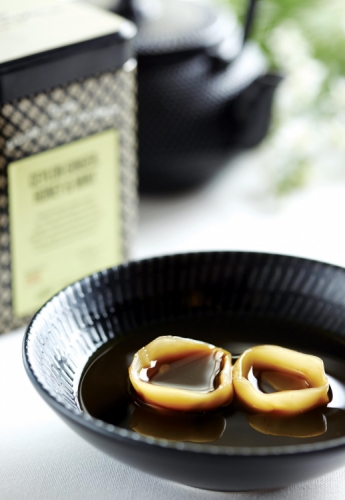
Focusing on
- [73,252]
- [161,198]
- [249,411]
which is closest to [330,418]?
[249,411]

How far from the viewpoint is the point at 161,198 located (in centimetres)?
87

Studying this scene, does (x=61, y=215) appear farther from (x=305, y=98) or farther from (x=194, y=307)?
(x=305, y=98)

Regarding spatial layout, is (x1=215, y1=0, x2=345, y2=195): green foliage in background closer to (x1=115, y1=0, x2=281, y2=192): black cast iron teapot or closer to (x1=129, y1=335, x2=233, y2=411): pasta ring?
(x1=115, y1=0, x2=281, y2=192): black cast iron teapot

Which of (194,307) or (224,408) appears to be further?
(194,307)

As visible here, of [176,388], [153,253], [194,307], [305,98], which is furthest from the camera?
[305,98]

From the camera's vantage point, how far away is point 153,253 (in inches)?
30.3

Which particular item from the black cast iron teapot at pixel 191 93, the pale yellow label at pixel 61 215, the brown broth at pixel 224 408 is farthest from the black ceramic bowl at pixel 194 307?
the black cast iron teapot at pixel 191 93

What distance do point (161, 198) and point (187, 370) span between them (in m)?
0.42

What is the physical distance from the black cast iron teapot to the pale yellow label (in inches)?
5.1

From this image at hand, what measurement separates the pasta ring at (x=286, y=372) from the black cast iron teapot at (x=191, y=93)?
357 millimetres

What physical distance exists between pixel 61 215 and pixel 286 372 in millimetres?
267

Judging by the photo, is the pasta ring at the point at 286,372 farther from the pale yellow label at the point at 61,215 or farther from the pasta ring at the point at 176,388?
A: the pale yellow label at the point at 61,215

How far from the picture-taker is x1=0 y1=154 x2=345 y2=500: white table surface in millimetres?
453

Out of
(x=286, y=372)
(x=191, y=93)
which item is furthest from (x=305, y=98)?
(x=286, y=372)
